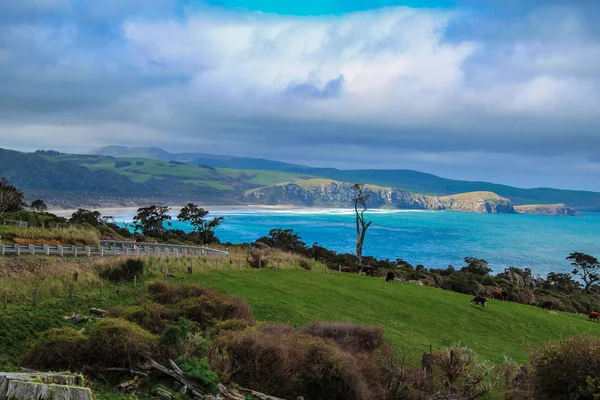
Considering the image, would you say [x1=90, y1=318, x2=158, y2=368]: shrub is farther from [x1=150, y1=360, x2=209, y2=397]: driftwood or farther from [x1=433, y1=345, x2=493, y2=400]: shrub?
[x1=433, y1=345, x2=493, y2=400]: shrub

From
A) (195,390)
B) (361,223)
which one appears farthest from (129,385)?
(361,223)

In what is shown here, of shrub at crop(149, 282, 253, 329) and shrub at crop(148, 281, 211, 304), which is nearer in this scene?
shrub at crop(149, 282, 253, 329)

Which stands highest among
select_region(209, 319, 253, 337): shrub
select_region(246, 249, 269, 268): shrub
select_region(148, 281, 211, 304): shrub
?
select_region(148, 281, 211, 304): shrub

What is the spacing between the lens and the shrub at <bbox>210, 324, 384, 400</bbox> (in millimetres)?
14797

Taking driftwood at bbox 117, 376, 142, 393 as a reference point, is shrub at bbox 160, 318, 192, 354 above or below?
above

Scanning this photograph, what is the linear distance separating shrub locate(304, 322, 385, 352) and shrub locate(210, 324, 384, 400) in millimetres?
2211

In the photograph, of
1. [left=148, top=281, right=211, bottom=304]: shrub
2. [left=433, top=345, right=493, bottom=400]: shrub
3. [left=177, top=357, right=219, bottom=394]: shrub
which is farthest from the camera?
[left=148, top=281, right=211, bottom=304]: shrub

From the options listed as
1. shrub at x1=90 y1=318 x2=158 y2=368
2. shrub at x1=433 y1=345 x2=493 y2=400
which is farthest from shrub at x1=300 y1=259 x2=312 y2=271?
shrub at x1=90 y1=318 x2=158 y2=368

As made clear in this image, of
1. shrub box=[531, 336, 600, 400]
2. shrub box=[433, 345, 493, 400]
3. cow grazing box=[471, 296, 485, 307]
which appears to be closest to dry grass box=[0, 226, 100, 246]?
cow grazing box=[471, 296, 485, 307]

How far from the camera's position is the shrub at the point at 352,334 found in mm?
18188

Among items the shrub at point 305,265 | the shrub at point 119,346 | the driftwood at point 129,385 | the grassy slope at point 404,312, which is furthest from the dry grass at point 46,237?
the driftwood at point 129,385

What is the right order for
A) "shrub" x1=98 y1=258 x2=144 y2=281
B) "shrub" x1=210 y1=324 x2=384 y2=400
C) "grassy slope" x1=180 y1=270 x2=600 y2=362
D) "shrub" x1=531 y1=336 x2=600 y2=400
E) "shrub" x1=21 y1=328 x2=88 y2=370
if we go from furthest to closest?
"shrub" x1=98 y1=258 x2=144 y2=281 < "grassy slope" x1=180 y1=270 x2=600 y2=362 < "shrub" x1=210 y1=324 x2=384 y2=400 < "shrub" x1=531 y1=336 x2=600 y2=400 < "shrub" x1=21 y1=328 x2=88 y2=370

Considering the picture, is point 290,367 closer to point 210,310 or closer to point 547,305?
point 210,310

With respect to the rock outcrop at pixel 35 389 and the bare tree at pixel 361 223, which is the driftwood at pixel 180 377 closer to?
the rock outcrop at pixel 35 389
